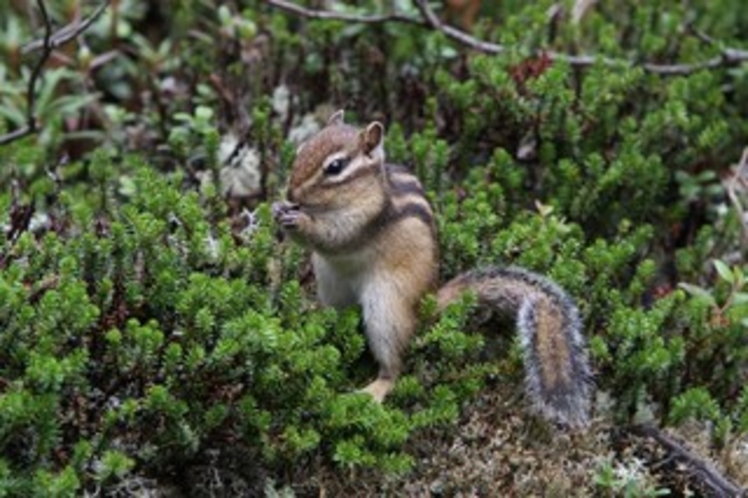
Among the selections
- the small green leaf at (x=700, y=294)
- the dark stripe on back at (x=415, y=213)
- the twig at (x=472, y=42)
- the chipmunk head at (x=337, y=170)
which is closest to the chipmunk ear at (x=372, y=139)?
the chipmunk head at (x=337, y=170)

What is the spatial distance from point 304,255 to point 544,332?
1030 mm

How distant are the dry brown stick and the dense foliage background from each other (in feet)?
0.18

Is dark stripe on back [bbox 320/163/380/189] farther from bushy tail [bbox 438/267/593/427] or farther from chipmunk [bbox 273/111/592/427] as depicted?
bushy tail [bbox 438/267/593/427]

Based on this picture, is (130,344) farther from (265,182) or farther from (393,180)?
(265,182)

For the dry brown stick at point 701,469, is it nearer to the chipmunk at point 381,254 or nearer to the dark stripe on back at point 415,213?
the chipmunk at point 381,254

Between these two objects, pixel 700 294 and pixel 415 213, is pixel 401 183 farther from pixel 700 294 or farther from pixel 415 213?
pixel 700 294

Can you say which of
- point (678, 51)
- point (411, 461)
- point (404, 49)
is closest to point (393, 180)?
point (411, 461)

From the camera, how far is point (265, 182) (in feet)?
16.2

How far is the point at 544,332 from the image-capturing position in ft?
12.5

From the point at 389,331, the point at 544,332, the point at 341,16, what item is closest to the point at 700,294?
the point at 544,332

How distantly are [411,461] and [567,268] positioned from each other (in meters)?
0.96

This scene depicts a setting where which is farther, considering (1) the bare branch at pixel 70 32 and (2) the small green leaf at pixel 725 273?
(1) the bare branch at pixel 70 32

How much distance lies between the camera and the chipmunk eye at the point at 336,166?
3.93 meters

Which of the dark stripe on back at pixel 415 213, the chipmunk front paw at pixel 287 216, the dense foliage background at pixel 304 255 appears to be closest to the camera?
the dense foliage background at pixel 304 255
